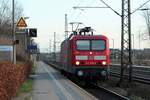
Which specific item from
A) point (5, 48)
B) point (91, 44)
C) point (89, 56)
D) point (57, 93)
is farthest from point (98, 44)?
point (57, 93)

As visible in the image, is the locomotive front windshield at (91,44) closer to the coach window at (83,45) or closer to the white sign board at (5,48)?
the coach window at (83,45)

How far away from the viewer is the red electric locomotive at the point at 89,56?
31453 mm

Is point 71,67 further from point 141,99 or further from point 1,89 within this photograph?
point 1,89

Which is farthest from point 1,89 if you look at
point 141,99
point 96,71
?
point 96,71

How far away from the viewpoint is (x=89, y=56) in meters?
31.8

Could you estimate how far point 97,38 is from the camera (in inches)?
1272

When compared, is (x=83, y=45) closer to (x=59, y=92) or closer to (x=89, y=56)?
(x=89, y=56)

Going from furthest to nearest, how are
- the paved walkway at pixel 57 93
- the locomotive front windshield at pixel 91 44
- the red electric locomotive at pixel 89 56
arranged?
the locomotive front windshield at pixel 91 44 < the red electric locomotive at pixel 89 56 < the paved walkway at pixel 57 93

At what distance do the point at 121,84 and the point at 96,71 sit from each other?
92.5 inches

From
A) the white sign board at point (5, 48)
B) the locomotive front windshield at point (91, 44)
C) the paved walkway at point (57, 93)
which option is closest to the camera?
the paved walkway at point (57, 93)

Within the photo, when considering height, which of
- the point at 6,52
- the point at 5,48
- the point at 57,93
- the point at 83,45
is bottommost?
the point at 57,93

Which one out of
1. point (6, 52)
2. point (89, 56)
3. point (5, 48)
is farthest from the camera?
point (6, 52)

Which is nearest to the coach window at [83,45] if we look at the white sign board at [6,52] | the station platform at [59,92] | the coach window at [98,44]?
the coach window at [98,44]

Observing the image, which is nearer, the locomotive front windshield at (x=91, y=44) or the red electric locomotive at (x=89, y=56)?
the red electric locomotive at (x=89, y=56)
